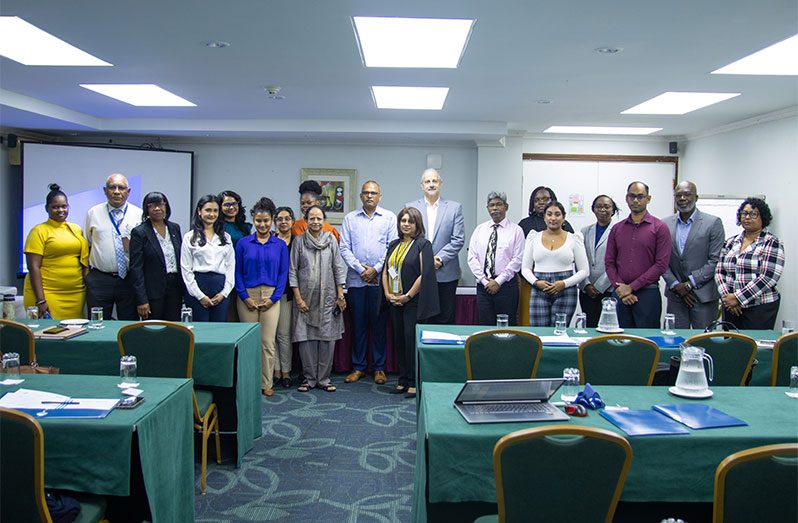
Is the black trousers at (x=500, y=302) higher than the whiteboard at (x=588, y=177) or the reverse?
the reverse

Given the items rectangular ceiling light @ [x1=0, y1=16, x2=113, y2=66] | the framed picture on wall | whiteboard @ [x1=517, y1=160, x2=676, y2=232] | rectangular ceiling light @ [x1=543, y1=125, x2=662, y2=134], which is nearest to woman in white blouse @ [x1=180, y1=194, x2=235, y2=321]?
rectangular ceiling light @ [x1=0, y1=16, x2=113, y2=66]

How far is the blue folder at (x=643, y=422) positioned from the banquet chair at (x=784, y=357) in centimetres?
137

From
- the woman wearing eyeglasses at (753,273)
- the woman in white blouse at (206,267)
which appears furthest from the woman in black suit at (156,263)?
the woman wearing eyeglasses at (753,273)

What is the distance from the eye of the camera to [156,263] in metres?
4.80

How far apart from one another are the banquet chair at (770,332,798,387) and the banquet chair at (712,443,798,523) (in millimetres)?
1836

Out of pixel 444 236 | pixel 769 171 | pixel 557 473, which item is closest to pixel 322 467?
pixel 557 473

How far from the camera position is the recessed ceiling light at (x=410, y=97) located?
595cm

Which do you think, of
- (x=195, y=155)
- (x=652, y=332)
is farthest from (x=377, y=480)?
(x=195, y=155)

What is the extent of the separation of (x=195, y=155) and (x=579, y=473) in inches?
320

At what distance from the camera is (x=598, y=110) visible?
6.77 m

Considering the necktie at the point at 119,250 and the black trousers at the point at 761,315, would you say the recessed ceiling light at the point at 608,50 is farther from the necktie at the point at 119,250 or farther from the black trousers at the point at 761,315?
the necktie at the point at 119,250

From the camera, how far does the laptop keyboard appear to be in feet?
7.63

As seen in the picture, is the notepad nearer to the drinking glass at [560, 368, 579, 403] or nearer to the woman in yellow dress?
the drinking glass at [560, 368, 579, 403]

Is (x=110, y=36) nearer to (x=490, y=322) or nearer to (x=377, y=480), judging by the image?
(x=377, y=480)
